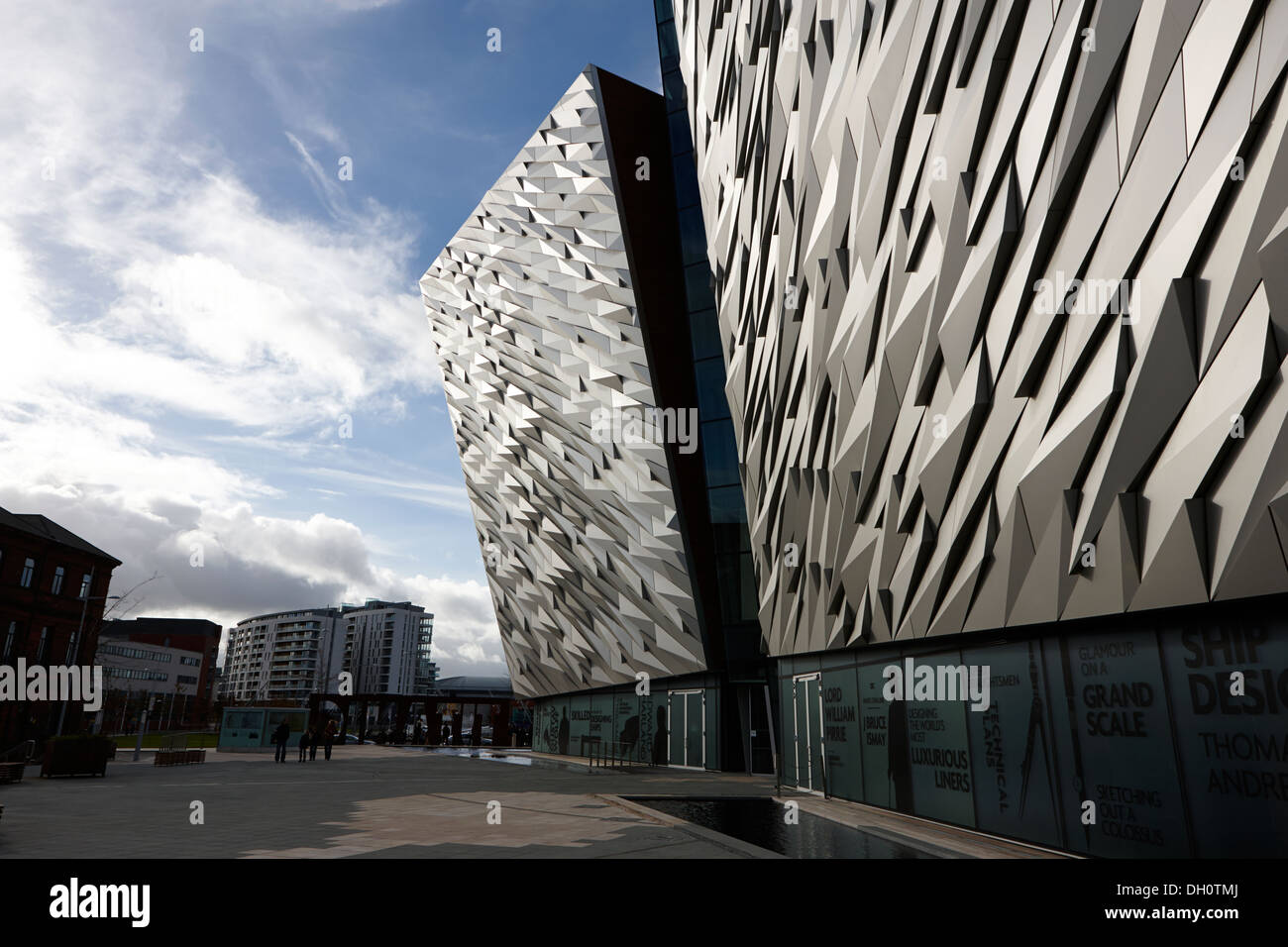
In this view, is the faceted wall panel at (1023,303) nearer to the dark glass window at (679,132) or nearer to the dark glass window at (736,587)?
the dark glass window at (736,587)

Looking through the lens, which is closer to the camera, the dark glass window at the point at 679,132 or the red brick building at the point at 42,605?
the dark glass window at the point at 679,132

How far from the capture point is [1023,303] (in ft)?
30.5

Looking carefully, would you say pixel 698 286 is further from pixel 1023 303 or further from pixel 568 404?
pixel 1023 303

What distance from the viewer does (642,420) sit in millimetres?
25938

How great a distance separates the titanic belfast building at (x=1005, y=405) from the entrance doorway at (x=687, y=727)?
93 centimetres

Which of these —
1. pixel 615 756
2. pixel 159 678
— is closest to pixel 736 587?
pixel 615 756

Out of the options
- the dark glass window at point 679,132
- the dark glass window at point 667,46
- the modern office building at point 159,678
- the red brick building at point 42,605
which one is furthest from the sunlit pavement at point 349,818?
the modern office building at point 159,678

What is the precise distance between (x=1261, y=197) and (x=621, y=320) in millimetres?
20686

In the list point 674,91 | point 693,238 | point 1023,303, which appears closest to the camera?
point 1023,303

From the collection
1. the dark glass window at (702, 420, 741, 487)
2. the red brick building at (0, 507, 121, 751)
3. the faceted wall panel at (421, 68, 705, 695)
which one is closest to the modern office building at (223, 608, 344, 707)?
the red brick building at (0, 507, 121, 751)

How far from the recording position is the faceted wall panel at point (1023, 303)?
6.65m

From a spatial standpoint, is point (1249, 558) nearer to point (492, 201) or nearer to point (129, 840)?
point (129, 840)

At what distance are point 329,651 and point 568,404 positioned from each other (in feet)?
510
